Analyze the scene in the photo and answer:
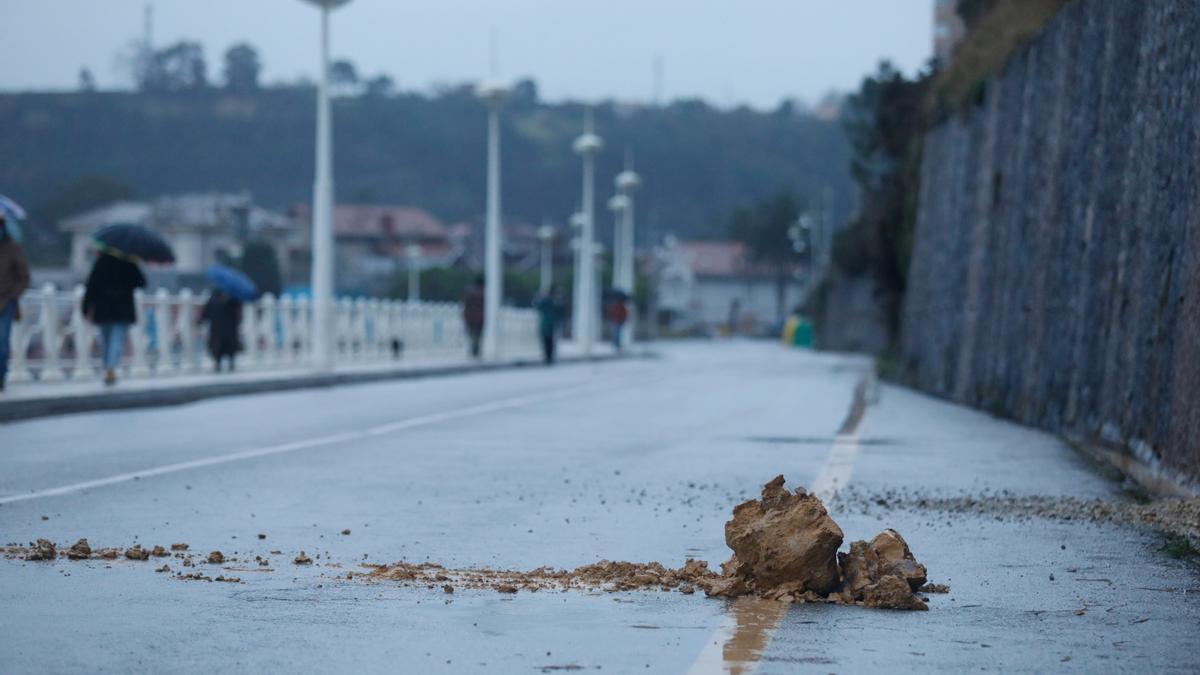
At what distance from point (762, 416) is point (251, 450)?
774cm

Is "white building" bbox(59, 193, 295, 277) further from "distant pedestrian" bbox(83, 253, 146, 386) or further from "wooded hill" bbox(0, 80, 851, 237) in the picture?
"distant pedestrian" bbox(83, 253, 146, 386)

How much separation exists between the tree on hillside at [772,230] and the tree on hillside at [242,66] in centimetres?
4575

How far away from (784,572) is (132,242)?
19.6 meters

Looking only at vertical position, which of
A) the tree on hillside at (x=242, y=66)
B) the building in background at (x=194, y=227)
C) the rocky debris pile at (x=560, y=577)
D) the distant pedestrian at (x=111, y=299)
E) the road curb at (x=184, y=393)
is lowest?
the road curb at (x=184, y=393)

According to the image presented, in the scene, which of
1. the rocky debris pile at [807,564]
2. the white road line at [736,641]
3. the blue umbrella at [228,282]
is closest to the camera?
the white road line at [736,641]

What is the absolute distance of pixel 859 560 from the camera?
7.68 metres

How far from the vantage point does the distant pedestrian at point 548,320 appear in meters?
48.2

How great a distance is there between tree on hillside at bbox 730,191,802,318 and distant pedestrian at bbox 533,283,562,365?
119 m

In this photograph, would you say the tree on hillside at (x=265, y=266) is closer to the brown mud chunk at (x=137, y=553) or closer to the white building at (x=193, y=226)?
the white building at (x=193, y=226)

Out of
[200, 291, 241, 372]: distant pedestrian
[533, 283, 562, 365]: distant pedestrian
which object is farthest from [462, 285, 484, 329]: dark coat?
[200, 291, 241, 372]: distant pedestrian

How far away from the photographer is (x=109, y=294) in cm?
2392

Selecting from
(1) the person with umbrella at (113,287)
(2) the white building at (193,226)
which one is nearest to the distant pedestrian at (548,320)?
(1) the person with umbrella at (113,287)

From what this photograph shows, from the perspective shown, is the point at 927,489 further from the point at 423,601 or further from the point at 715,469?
the point at 423,601

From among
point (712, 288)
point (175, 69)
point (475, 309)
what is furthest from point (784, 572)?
point (712, 288)
